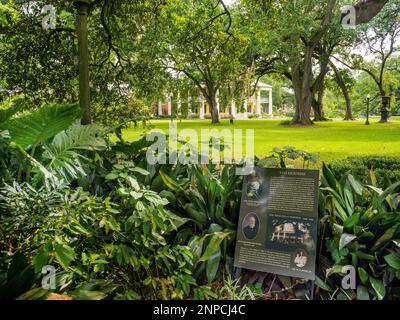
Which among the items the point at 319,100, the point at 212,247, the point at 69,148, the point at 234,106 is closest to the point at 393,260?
the point at 212,247

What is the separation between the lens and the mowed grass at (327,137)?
3674 mm

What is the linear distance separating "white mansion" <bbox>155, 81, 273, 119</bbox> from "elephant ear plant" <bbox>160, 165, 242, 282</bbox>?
127 inches

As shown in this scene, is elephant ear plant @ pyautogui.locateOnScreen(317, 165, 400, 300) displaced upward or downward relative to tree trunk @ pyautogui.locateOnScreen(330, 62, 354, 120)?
downward

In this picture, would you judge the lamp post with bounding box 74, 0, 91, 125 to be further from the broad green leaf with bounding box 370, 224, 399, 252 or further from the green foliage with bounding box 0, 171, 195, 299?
the broad green leaf with bounding box 370, 224, 399, 252

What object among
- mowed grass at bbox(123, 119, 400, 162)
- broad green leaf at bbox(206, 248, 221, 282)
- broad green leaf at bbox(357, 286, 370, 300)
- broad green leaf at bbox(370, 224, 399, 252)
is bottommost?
broad green leaf at bbox(357, 286, 370, 300)

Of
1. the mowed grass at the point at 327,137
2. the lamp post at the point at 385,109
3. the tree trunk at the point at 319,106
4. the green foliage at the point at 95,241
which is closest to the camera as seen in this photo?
the green foliage at the point at 95,241

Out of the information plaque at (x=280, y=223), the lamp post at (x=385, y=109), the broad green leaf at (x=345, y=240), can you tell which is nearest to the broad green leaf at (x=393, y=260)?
the broad green leaf at (x=345, y=240)

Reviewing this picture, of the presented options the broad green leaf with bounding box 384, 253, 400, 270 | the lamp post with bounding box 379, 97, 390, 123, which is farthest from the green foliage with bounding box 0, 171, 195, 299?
the lamp post with bounding box 379, 97, 390, 123

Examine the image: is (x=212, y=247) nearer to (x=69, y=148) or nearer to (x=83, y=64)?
(x=69, y=148)

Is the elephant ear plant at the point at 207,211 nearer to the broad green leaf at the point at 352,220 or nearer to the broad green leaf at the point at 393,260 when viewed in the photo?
the broad green leaf at the point at 352,220

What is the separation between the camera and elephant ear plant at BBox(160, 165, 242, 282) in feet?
4.42

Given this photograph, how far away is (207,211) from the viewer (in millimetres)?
1528

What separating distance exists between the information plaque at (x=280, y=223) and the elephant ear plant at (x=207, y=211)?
9 centimetres

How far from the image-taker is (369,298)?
123cm
